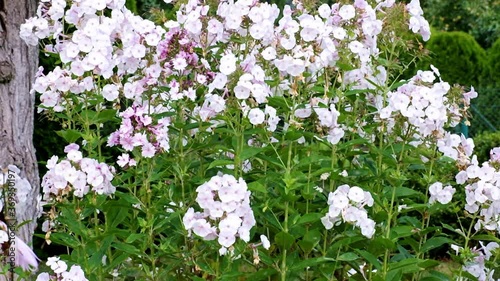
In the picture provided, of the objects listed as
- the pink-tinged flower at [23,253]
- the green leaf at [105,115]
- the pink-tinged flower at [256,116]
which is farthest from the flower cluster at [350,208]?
the pink-tinged flower at [23,253]

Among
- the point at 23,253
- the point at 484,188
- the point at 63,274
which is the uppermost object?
the point at 23,253

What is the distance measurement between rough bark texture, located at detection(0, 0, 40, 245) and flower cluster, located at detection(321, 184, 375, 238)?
160cm

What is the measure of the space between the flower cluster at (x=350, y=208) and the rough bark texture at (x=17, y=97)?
63.0 inches

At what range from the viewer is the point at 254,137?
318 cm

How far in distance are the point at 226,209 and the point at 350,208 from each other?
0.51m

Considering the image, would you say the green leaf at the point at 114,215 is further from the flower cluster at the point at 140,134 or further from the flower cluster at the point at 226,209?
the flower cluster at the point at 226,209

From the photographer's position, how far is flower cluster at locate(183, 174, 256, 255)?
2.50 metres

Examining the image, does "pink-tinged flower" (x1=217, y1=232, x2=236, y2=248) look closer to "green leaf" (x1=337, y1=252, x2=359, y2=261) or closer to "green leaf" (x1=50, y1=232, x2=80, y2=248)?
"green leaf" (x1=337, y1=252, x2=359, y2=261)

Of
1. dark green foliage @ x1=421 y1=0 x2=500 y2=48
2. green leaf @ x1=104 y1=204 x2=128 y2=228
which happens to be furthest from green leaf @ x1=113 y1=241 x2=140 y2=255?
dark green foliage @ x1=421 y1=0 x2=500 y2=48

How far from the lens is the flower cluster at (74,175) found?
2.78 m

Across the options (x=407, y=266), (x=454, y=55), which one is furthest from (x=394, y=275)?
(x=454, y=55)

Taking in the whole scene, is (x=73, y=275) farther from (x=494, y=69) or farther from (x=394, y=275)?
(x=494, y=69)

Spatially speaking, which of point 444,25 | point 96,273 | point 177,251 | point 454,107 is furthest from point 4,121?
point 444,25

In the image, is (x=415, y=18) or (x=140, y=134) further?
(x=415, y=18)
